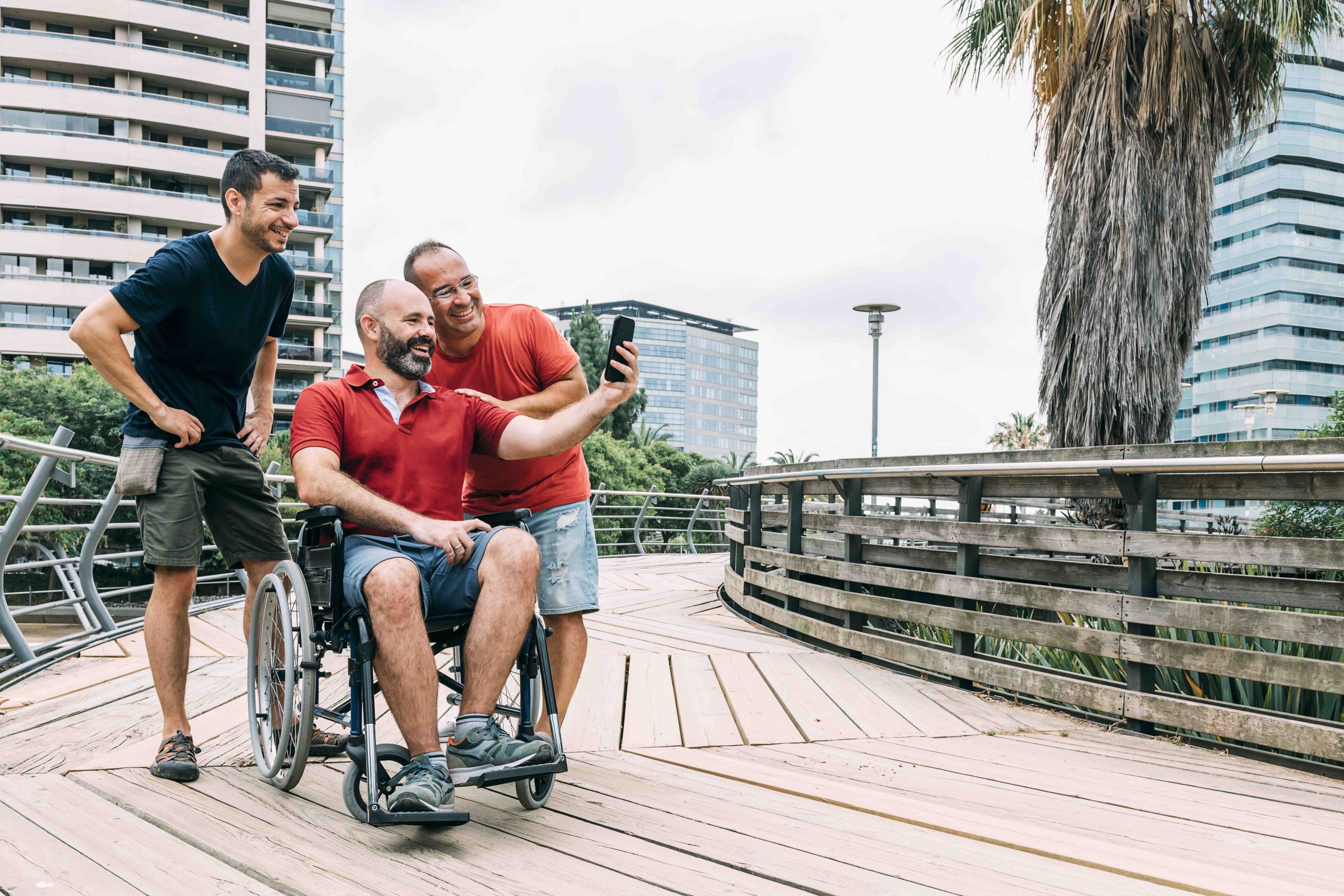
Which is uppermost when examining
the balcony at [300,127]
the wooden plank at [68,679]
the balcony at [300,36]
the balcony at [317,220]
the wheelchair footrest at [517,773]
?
Answer: the balcony at [300,36]

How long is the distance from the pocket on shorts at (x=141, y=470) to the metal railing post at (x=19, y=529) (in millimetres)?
1227

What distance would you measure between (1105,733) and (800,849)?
164 centimetres

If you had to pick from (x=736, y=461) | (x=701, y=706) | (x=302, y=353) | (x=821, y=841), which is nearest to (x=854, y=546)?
(x=701, y=706)

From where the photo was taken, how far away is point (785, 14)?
6.66m

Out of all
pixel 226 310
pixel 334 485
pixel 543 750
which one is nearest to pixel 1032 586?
pixel 543 750

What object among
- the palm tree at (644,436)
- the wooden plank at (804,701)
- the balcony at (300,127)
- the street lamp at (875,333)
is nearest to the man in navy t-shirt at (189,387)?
the wooden plank at (804,701)

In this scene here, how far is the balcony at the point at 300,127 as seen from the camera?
1861 inches

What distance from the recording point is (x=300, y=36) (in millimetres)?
48219

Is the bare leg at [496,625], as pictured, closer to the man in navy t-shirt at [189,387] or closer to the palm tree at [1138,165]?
the man in navy t-shirt at [189,387]

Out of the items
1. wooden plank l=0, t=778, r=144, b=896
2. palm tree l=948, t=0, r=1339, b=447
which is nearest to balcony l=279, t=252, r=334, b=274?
palm tree l=948, t=0, r=1339, b=447

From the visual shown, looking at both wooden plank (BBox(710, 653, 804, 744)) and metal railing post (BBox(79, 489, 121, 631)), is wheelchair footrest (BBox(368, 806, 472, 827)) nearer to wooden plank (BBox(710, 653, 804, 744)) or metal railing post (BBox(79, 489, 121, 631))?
wooden plank (BBox(710, 653, 804, 744))

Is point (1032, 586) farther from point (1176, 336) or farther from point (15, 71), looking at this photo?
point (15, 71)

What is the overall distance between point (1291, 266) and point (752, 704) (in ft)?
243

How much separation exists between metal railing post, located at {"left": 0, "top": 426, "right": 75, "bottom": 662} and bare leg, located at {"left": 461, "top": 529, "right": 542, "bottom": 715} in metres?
2.27
